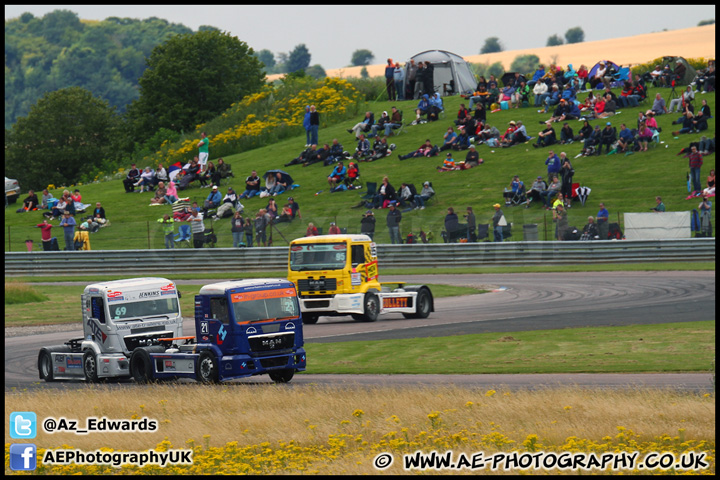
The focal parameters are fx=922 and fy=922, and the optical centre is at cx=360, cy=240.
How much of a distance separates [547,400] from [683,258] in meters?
22.8

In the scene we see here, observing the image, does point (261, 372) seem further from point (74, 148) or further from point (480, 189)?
point (74, 148)

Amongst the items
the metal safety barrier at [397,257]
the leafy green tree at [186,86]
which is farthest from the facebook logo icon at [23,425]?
the leafy green tree at [186,86]

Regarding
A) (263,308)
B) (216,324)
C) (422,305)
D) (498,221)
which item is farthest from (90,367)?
(498,221)

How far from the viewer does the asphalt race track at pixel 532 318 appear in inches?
618

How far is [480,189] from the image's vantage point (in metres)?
40.7

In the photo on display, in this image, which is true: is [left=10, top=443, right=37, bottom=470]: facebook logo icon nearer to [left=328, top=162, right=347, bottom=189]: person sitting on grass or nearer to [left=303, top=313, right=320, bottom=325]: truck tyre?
[left=303, top=313, right=320, bottom=325]: truck tyre

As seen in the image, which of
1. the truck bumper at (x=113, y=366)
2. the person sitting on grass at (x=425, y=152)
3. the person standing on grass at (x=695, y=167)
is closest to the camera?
the truck bumper at (x=113, y=366)

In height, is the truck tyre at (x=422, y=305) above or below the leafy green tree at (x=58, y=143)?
below

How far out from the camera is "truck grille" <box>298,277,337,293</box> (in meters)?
24.1

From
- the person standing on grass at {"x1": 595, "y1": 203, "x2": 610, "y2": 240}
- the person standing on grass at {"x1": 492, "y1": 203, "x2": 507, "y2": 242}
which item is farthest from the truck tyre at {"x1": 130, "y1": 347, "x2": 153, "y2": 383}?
the person standing on grass at {"x1": 595, "y1": 203, "x2": 610, "y2": 240}

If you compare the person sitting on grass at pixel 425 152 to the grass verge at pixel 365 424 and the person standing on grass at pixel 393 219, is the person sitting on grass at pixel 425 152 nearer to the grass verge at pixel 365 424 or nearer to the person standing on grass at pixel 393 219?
the person standing on grass at pixel 393 219

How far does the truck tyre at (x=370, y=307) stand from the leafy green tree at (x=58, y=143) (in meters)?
61.3

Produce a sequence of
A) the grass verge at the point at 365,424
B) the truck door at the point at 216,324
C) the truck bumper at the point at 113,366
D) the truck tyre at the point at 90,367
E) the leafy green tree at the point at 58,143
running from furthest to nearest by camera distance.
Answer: the leafy green tree at the point at 58,143, the truck tyre at the point at 90,367, the truck bumper at the point at 113,366, the truck door at the point at 216,324, the grass verge at the point at 365,424

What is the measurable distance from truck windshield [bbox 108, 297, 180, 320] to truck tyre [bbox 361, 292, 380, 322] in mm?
6805
